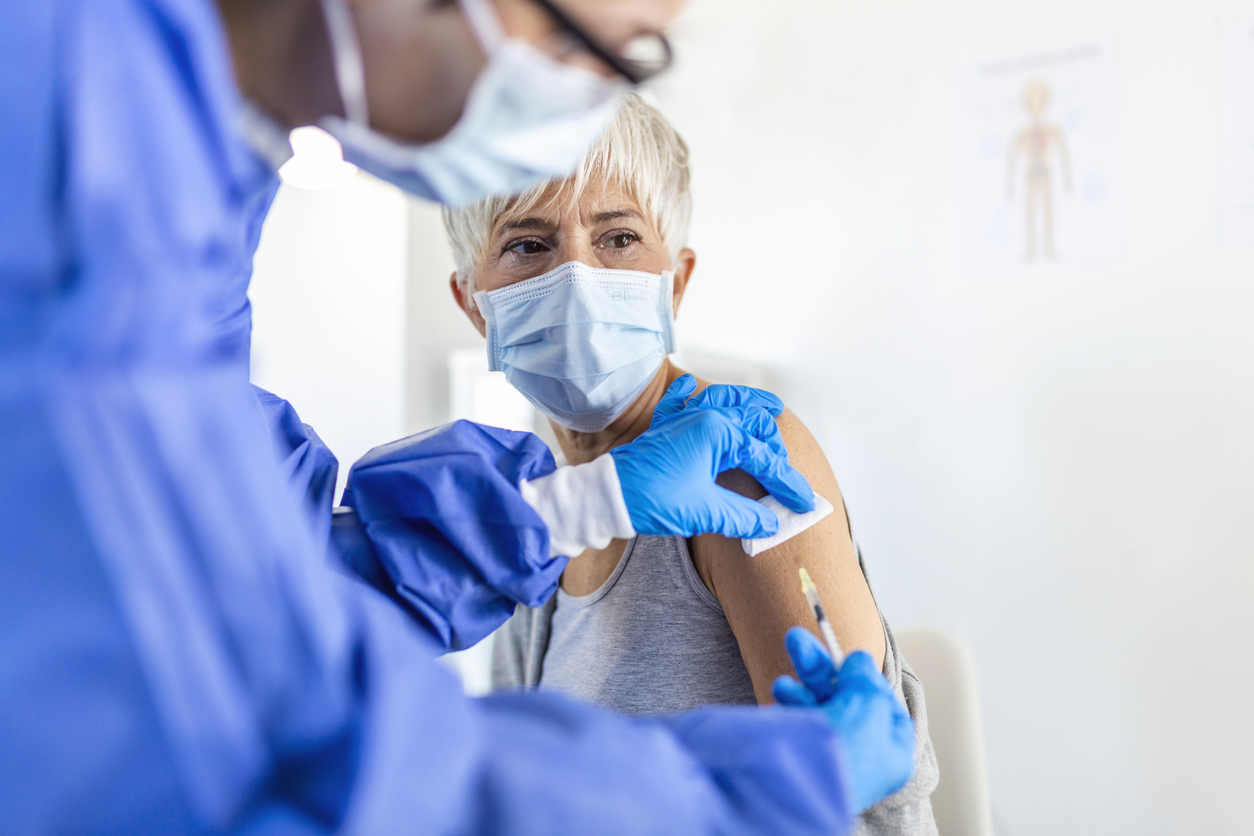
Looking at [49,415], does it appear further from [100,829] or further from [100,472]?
[100,829]

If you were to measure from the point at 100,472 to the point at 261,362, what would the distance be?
9.09ft

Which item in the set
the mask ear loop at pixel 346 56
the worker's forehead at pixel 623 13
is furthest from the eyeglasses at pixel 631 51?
the mask ear loop at pixel 346 56

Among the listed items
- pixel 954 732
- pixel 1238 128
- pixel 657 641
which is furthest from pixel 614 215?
pixel 1238 128

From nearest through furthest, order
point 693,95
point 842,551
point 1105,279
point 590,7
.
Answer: point 590,7, point 842,551, point 1105,279, point 693,95

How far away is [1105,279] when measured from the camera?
1909mm

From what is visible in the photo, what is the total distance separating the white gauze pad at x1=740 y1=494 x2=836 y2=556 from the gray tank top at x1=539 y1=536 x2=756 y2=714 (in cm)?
14

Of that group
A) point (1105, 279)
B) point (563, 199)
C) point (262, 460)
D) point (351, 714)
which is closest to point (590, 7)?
point (262, 460)

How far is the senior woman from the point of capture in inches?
38.3

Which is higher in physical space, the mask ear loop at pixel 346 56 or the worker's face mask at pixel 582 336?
the mask ear loop at pixel 346 56

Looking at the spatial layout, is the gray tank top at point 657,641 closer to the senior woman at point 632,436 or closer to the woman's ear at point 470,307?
the senior woman at point 632,436

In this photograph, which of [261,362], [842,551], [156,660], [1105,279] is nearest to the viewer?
[156,660]

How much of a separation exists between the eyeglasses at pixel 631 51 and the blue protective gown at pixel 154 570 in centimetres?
21

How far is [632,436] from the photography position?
1.26 metres

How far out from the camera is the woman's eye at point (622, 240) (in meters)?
1.17
